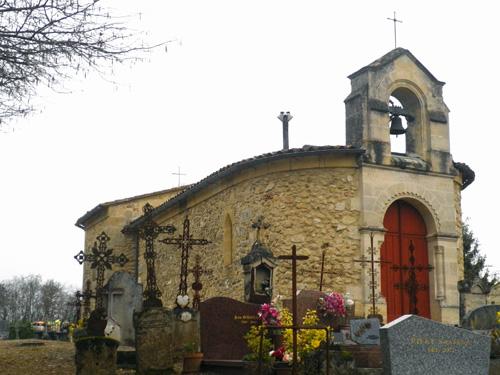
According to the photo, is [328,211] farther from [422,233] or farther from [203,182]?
[203,182]

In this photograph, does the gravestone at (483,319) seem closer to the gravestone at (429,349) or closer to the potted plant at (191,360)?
the gravestone at (429,349)

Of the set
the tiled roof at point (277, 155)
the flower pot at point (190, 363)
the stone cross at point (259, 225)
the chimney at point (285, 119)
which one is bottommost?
the flower pot at point (190, 363)

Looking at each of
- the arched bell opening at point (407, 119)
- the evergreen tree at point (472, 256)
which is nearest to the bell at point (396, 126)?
the arched bell opening at point (407, 119)

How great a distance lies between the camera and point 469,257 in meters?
29.9

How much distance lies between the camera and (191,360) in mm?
11922

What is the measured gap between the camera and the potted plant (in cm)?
1191

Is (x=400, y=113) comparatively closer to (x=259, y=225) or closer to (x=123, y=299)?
(x=259, y=225)

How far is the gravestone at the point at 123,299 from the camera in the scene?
15.7m

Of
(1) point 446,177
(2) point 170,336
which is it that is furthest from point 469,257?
(2) point 170,336

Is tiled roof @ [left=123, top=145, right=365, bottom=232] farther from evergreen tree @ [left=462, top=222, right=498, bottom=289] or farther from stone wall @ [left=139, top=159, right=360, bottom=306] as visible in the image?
evergreen tree @ [left=462, top=222, right=498, bottom=289]

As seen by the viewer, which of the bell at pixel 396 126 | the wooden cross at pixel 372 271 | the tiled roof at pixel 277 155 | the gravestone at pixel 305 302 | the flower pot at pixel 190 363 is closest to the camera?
the flower pot at pixel 190 363

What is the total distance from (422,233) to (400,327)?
8.28 metres

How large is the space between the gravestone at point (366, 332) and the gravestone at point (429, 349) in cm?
245

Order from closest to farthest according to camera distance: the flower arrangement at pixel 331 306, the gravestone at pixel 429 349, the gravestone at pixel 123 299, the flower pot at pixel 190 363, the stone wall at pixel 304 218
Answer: the gravestone at pixel 429 349 → the flower pot at pixel 190 363 → the flower arrangement at pixel 331 306 → the gravestone at pixel 123 299 → the stone wall at pixel 304 218
